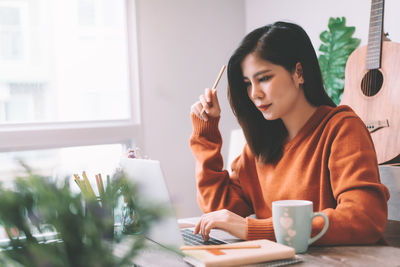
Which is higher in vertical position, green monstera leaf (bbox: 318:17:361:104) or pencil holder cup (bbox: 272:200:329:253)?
green monstera leaf (bbox: 318:17:361:104)

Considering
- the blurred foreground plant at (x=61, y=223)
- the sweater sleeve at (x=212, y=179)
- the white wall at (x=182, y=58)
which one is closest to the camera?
the blurred foreground plant at (x=61, y=223)

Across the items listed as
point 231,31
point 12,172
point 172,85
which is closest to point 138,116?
point 172,85

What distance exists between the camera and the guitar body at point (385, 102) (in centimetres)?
179

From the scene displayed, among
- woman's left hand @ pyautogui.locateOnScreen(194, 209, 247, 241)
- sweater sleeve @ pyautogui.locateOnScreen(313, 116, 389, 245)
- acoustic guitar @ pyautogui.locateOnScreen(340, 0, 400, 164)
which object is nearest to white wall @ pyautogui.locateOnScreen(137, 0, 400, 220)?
acoustic guitar @ pyautogui.locateOnScreen(340, 0, 400, 164)

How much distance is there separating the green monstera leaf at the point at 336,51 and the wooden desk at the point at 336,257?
169cm

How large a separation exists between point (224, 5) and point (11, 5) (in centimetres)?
144

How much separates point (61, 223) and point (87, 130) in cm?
242

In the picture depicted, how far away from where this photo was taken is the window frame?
8.57 feet

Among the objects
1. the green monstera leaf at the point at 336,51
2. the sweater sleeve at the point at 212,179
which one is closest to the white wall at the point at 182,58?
the green monstera leaf at the point at 336,51

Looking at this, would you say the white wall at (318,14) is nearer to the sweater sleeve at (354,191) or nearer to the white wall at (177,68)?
the white wall at (177,68)

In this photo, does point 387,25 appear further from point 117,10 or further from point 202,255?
point 202,255

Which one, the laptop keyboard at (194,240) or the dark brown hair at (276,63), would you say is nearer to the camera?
the laptop keyboard at (194,240)

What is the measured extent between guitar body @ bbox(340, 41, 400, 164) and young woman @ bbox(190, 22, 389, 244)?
52cm

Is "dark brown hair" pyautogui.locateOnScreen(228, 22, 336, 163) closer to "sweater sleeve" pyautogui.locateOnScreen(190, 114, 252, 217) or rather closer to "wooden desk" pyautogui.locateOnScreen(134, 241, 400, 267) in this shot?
"sweater sleeve" pyautogui.locateOnScreen(190, 114, 252, 217)
